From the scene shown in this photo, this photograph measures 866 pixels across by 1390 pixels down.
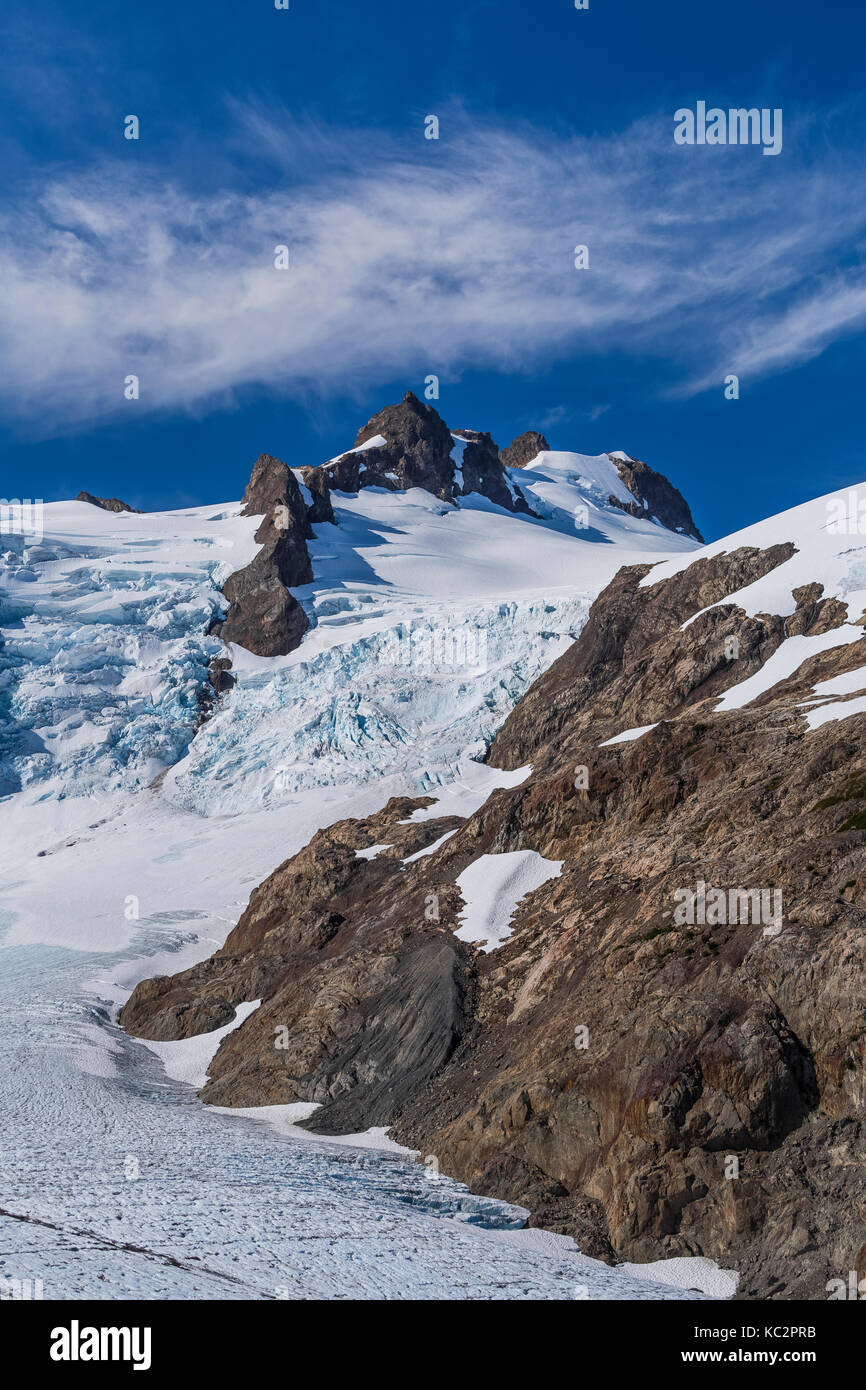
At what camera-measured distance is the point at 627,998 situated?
3072cm

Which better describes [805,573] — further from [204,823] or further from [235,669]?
[235,669]

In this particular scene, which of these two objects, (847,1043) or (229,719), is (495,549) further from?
(847,1043)

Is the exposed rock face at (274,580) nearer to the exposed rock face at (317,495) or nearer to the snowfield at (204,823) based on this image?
the snowfield at (204,823)

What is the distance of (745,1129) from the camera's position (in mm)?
24688

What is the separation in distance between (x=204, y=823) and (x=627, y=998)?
7254 centimetres

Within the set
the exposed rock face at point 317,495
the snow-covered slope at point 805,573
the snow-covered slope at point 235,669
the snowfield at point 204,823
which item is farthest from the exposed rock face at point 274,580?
the snow-covered slope at point 805,573

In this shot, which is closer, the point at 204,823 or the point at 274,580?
the point at 204,823

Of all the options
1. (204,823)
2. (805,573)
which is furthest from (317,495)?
(805,573)

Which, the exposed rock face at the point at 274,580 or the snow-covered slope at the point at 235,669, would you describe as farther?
the exposed rock face at the point at 274,580

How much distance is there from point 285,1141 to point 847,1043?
60.7 feet

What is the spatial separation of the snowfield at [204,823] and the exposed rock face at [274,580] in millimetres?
2652

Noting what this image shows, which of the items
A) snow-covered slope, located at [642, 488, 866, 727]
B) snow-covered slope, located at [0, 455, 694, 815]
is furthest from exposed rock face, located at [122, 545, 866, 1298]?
snow-covered slope, located at [0, 455, 694, 815]

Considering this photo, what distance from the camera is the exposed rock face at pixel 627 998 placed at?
24.3m

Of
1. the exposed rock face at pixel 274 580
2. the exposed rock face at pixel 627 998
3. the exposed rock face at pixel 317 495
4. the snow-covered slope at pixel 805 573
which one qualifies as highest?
the exposed rock face at pixel 317 495
